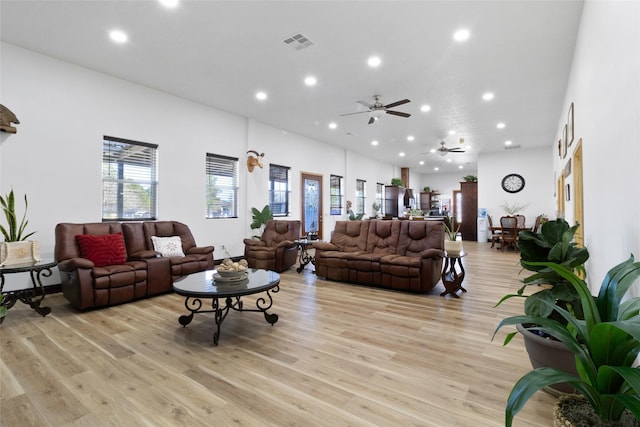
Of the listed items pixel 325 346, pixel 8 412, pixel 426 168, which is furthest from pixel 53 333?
pixel 426 168

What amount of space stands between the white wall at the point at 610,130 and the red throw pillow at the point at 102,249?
5.01m

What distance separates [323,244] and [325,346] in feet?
9.17

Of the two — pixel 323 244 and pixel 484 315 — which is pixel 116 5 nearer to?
pixel 323 244

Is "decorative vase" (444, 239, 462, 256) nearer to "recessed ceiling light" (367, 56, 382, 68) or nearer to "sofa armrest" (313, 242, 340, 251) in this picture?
"sofa armrest" (313, 242, 340, 251)

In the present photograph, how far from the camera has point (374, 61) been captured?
4.41 m

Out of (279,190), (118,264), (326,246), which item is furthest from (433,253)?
(279,190)

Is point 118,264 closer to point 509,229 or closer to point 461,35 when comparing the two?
point 461,35

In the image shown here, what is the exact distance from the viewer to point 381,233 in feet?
16.8

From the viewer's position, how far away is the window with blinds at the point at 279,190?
788 centimetres

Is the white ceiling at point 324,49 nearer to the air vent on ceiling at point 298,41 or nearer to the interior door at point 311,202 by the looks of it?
the air vent on ceiling at point 298,41

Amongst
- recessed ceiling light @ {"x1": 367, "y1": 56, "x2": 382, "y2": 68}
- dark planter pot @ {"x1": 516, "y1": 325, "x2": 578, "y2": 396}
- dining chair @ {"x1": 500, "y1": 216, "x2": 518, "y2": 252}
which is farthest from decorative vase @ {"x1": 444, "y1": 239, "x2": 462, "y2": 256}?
dining chair @ {"x1": 500, "y1": 216, "x2": 518, "y2": 252}

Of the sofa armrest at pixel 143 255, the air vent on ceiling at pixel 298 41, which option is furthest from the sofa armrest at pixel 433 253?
the sofa armrest at pixel 143 255

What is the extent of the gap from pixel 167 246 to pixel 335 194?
20.9 ft

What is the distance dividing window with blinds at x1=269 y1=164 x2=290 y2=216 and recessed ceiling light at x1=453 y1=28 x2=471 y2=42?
16.5 ft
